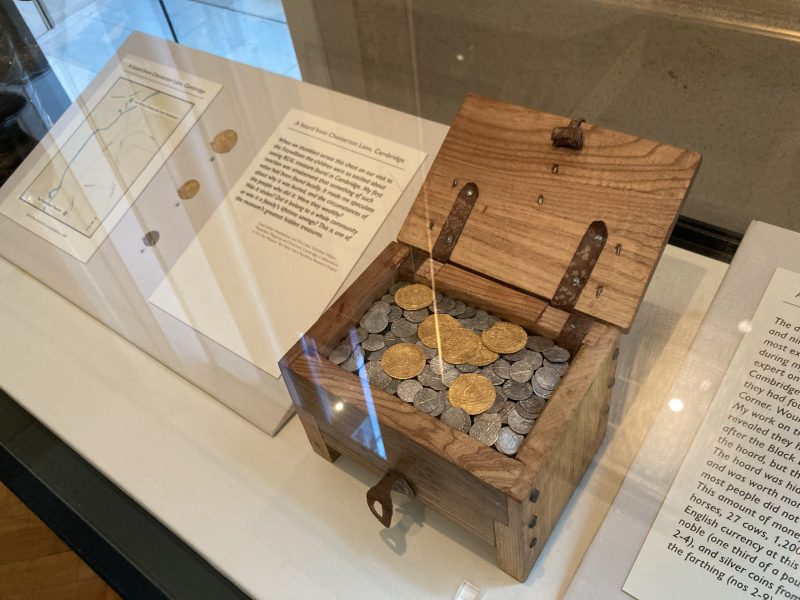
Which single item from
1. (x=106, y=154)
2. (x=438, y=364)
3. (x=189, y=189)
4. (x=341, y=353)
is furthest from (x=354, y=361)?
(x=106, y=154)

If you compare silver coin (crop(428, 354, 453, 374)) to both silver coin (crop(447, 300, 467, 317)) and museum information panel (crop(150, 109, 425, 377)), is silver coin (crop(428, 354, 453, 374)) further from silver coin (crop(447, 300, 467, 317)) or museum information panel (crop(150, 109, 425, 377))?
museum information panel (crop(150, 109, 425, 377))

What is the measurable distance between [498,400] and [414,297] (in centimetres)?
25

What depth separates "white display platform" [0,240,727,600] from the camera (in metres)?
1.16

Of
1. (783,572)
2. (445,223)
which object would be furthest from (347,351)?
(783,572)

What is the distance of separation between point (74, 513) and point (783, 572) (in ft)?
4.15

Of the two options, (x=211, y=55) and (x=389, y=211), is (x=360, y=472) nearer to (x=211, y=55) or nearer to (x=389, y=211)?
(x=389, y=211)

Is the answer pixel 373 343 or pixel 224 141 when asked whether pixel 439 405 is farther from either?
pixel 224 141

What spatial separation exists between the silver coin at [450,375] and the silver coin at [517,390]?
0.08 m

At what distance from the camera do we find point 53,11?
7.84ft

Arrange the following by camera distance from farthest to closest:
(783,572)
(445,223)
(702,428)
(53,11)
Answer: (53,11) < (445,223) < (702,428) < (783,572)

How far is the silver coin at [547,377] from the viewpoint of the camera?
1025mm

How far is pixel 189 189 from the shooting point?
67.9 inches

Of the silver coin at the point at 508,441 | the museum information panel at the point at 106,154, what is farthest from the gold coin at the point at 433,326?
the museum information panel at the point at 106,154

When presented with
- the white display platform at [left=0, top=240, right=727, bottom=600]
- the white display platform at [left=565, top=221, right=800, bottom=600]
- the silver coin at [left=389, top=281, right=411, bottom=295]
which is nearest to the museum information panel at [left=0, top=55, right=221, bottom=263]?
the white display platform at [left=0, top=240, right=727, bottom=600]
